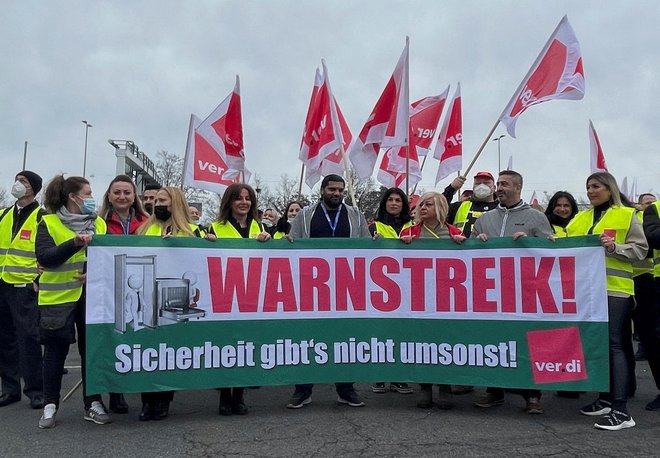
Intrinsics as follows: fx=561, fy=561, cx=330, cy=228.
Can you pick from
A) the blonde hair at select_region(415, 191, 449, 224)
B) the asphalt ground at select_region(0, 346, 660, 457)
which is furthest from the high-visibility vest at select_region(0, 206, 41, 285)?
the blonde hair at select_region(415, 191, 449, 224)

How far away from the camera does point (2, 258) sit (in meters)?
5.30

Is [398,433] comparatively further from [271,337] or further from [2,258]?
[2,258]

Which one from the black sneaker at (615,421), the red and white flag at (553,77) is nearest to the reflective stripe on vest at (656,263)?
the black sneaker at (615,421)

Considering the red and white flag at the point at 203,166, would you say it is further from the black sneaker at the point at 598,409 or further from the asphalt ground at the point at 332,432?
the black sneaker at the point at 598,409

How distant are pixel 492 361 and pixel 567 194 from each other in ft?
8.68

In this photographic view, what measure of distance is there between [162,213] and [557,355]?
11.6 ft

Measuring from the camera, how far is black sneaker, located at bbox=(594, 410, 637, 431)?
4277 mm

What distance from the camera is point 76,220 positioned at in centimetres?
458

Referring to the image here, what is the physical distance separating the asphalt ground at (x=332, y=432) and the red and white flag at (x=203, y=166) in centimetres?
294

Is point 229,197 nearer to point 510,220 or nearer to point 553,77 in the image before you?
point 510,220

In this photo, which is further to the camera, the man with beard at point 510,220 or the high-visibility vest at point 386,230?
the high-visibility vest at point 386,230

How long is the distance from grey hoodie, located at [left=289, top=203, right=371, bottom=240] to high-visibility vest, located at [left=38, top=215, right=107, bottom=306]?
1.82 m

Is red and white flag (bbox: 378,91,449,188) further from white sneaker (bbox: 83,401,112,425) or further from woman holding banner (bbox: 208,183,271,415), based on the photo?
white sneaker (bbox: 83,401,112,425)

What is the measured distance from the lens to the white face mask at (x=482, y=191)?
6586mm
